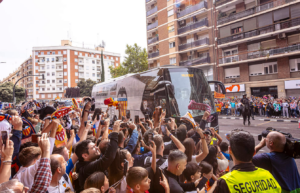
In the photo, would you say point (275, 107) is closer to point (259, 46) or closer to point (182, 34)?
point (259, 46)

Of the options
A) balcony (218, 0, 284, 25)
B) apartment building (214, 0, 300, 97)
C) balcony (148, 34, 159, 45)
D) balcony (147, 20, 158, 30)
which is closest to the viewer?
apartment building (214, 0, 300, 97)

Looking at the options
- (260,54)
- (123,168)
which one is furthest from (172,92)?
(260,54)

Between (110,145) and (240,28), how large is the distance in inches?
Result: 1121

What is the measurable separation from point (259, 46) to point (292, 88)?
6.43m

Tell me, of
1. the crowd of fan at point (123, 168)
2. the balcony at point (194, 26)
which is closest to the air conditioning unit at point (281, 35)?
the balcony at point (194, 26)

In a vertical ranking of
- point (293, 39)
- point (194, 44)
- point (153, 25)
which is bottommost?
point (293, 39)

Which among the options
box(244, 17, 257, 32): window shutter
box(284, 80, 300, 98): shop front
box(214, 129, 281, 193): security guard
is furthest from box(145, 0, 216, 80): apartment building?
box(214, 129, 281, 193): security guard

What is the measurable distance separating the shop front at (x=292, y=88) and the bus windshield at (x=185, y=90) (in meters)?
18.3

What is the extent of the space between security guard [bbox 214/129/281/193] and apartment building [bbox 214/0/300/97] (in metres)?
24.8

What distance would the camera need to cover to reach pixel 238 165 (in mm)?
1959

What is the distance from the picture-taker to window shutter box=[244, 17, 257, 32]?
25052 mm

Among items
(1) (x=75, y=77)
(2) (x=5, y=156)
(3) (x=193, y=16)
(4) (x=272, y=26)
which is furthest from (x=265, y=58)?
(1) (x=75, y=77)

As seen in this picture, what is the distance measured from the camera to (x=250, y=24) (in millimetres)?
25391

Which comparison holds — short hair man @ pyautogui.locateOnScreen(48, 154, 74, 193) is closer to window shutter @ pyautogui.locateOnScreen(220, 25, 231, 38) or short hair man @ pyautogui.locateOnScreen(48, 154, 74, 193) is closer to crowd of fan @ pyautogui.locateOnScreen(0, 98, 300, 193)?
crowd of fan @ pyautogui.locateOnScreen(0, 98, 300, 193)
